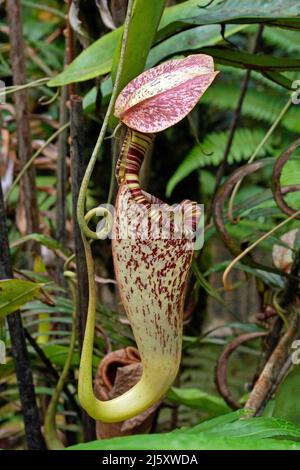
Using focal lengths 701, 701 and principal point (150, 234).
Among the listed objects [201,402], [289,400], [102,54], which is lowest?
[201,402]

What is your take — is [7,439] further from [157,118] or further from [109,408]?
[157,118]

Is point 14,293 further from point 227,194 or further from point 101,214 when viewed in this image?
point 227,194

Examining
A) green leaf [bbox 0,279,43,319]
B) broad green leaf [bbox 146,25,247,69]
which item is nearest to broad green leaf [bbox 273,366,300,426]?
green leaf [bbox 0,279,43,319]

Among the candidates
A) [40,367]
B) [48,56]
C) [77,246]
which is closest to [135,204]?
[77,246]

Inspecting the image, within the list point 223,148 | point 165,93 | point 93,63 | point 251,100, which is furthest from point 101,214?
point 251,100

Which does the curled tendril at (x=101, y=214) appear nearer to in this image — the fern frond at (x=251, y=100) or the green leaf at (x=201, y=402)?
the green leaf at (x=201, y=402)

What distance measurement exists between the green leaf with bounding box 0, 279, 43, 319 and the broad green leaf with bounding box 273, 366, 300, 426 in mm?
279

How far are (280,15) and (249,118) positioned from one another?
1719mm

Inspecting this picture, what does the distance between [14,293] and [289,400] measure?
1.00 feet

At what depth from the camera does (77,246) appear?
79cm

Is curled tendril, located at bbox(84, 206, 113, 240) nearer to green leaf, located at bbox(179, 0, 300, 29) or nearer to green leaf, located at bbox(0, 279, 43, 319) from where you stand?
green leaf, located at bbox(0, 279, 43, 319)

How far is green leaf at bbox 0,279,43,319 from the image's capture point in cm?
68

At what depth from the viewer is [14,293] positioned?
2.26ft

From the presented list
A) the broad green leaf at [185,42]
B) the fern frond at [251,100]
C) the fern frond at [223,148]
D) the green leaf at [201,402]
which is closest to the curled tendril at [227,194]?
the broad green leaf at [185,42]
